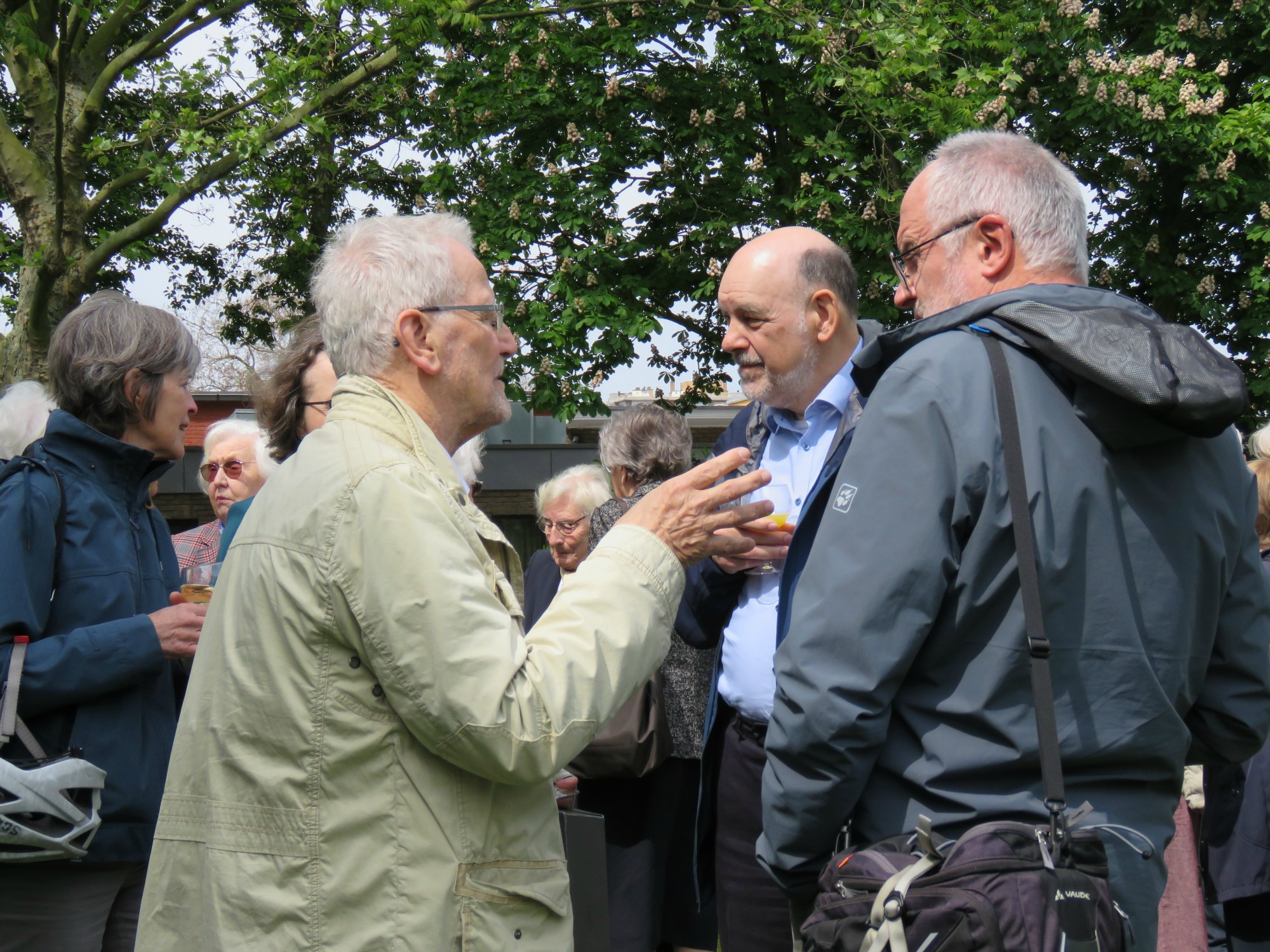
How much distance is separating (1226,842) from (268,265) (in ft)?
40.6

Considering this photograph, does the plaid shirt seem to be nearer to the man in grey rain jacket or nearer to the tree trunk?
the man in grey rain jacket

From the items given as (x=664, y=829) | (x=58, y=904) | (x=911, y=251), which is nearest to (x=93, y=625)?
(x=58, y=904)

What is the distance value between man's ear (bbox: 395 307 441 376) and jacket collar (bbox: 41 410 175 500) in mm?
1093

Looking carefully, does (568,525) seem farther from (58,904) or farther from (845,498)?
(845,498)

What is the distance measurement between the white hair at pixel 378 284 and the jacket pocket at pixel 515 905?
2.81ft

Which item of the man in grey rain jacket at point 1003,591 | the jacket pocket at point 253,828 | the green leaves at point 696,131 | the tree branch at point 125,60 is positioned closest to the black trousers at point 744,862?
the man in grey rain jacket at point 1003,591

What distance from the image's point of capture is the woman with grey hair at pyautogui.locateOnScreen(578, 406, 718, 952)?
396 cm

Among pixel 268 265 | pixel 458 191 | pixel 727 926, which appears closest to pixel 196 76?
pixel 458 191

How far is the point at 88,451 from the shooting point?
2770mm

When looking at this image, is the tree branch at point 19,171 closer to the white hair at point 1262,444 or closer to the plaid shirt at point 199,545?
the plaid shirt at point 199,545

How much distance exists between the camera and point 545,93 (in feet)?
34.1

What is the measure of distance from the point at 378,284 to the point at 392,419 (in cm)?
26

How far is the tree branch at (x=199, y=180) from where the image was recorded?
29.6 ft

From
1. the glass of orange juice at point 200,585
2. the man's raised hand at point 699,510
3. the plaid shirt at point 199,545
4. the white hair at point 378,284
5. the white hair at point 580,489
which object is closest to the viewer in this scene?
the man's raised hand at point 699,510
